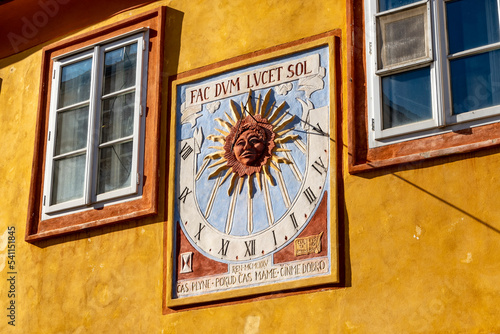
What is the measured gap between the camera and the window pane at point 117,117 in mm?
9242

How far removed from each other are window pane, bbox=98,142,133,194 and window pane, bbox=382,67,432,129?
2.47 metres

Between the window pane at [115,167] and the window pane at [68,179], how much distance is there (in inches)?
8.2

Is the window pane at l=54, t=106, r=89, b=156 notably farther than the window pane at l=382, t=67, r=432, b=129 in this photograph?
Yes

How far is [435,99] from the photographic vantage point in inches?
293

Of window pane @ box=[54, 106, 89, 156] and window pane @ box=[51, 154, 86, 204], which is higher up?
window pane @ box=[54, 106, 89, 156]

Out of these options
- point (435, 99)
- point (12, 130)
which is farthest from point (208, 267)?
point (12, 130)

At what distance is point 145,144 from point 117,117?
47 cm

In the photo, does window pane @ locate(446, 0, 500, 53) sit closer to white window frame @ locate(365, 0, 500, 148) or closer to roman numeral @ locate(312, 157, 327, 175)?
white window frame @ locate(365, 0, 500, 148)

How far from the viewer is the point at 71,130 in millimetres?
9648

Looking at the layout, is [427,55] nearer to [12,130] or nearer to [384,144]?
[384,144]

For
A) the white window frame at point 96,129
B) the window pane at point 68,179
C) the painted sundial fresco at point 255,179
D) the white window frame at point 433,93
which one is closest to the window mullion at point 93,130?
the white window frame at point 96,129

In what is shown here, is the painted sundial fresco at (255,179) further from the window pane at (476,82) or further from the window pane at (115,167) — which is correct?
the window pane at (476,82)

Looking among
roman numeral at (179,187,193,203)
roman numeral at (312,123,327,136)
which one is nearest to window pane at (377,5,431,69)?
roman numeral at (312,123,327,136)

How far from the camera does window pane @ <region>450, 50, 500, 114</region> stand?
23.9 ft
